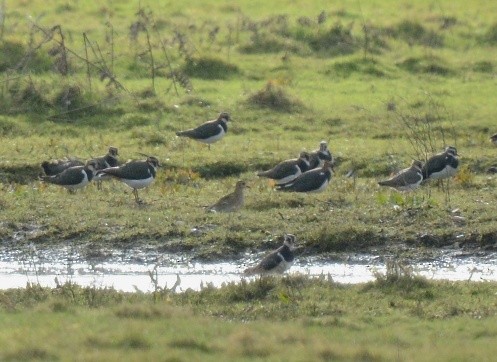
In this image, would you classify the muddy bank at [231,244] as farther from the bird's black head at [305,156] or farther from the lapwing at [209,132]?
the lapwing at [209,132]

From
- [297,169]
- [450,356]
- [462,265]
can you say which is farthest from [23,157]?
[450,356]

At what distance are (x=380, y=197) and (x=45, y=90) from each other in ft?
27.9

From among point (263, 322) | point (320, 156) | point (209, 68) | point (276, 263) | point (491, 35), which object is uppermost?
point (263, 322)

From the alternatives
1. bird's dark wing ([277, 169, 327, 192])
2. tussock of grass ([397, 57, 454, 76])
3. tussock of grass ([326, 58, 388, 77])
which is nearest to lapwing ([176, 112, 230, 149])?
bird's dark wing ([277, 169, 327, 192])

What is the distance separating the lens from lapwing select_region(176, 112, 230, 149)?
19.2m

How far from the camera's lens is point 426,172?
16.4 m

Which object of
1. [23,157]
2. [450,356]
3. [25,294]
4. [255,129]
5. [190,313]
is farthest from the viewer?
[255,129]

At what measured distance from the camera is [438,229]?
1412 cm

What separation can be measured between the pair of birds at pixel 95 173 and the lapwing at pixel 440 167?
3.59 m

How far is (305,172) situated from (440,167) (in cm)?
187

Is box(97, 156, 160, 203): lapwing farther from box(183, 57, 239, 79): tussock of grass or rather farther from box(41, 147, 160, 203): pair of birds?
box(183, 57, 239, 79): tussock of grass

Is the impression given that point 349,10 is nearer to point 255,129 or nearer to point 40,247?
point 255,129

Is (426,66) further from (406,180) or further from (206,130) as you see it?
(406,180)

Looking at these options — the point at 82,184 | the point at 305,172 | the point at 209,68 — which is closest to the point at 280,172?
the point at 305,172
